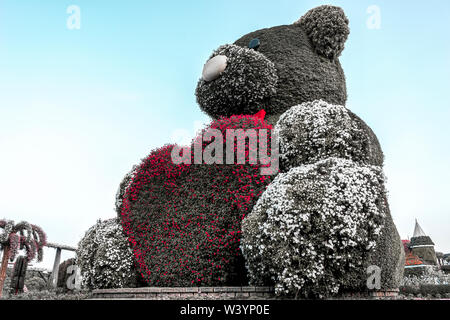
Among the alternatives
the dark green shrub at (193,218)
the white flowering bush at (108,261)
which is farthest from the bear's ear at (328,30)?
the white flowering bush at (108,261)

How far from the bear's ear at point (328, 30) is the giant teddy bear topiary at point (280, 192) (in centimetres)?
3

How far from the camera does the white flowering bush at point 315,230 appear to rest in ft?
14.6

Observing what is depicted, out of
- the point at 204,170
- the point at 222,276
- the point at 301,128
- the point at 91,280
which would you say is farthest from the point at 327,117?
the point at 91,280

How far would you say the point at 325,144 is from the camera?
5.61 m

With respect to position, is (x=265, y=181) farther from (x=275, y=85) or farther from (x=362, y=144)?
(x=275, y=85)

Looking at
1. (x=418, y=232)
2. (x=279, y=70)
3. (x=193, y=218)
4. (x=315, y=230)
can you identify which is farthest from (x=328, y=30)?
(x=418, y=232)

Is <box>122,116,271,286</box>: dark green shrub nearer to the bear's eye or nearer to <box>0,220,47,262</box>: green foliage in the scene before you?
the bear's eye

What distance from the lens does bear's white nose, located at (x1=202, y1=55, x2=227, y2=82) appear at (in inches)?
272

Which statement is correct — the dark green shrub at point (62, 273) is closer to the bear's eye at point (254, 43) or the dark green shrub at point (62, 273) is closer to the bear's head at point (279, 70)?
the bear's head at point (279, 70)

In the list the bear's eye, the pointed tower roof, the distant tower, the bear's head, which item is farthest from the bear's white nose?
the pointed tower roof

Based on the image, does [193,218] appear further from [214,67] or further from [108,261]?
[214,67]
